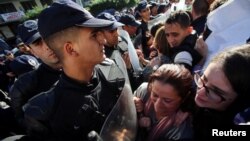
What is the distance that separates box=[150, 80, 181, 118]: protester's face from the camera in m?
1.37

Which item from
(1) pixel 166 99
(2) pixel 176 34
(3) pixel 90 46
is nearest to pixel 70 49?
(3) pixel 90 46

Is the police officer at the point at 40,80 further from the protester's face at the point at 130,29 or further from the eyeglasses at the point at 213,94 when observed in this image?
the protester's face at the point at 130,29

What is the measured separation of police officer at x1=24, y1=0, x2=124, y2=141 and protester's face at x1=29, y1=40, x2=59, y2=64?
2.42ft

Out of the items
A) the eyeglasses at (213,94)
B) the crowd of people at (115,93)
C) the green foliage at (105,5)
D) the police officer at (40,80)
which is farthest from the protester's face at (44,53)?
the green foliage at (105,5)

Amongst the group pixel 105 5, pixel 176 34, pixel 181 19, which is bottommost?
pixel 105 5

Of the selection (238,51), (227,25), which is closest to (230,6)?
(227,25)

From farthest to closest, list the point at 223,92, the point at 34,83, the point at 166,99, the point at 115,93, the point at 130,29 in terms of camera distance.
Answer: the point at 130,29 < the point at 34,83 < the point at 115,93 < the point at 166,99 < the point at 223,92

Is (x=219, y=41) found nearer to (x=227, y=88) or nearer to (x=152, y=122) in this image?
(x=227, y=88)

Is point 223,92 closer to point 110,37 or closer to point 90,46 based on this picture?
point 90,46

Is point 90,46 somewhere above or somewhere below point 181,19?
above

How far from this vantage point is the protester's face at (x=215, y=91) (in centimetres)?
125

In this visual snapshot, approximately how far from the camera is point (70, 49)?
1534mm

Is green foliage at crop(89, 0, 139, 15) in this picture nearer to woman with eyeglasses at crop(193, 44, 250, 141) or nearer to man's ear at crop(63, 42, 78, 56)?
man's ear at crop(63, 42, 78, 56)

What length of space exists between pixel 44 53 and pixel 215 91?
1.73 metres
